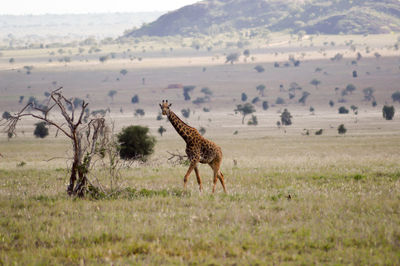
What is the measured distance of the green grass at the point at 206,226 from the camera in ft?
27.5

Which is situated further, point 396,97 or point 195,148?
point 396,97

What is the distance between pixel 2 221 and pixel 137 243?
3.25 meters

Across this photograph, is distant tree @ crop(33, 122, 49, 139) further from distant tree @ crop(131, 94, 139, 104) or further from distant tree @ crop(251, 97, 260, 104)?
distant tree @ crop(251, 97, 260, 104)

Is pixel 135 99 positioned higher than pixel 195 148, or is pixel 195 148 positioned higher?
pixel 195 148

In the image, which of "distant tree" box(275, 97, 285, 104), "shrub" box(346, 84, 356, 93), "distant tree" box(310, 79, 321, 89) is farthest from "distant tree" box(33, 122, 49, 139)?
"distant tree" box(310, 79, 321, 89)

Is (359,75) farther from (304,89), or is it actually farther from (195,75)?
(195,75)

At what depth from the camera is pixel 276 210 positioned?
11641 millimetres

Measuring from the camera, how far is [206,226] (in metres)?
10.2

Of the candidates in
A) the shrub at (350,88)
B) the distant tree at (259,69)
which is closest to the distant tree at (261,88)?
the shrub at (350,88)

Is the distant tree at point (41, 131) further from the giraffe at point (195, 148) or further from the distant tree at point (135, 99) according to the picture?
the distant tree at point (135, 99)

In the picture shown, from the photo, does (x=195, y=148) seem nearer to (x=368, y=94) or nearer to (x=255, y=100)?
(x=255, y=100)

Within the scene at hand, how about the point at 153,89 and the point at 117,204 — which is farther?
the point at 153,89

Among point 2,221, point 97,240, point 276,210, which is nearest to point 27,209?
point 2,221

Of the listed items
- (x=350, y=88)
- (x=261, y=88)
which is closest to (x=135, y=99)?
(x=261, y=88)
